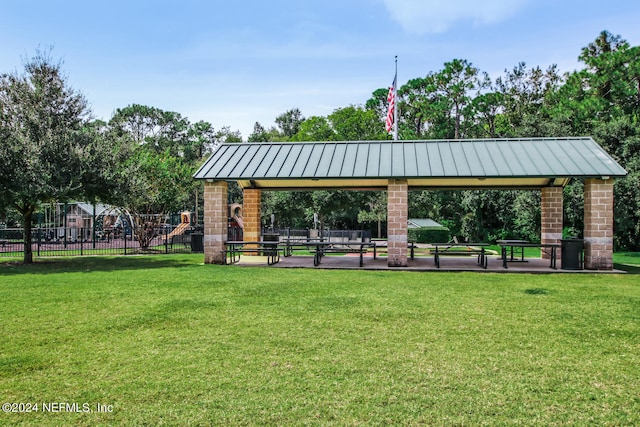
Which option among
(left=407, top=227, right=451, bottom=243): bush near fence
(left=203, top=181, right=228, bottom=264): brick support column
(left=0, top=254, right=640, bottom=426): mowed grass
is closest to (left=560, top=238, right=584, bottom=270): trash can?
(left=0, top=254, right=640, bottom=426): mowed grass

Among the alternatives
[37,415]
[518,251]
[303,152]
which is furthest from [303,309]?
[518,251]

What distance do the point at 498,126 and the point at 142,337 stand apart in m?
42.5

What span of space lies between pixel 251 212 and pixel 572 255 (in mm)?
11462

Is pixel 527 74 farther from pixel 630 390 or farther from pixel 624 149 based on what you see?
pixel 630 390

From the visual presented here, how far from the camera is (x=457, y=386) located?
→ 178 inches

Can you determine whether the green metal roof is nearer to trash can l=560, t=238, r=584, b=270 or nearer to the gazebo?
the gazebo

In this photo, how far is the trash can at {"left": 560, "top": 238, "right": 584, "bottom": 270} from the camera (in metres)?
14.0

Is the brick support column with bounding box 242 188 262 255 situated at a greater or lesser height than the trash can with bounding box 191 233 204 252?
greater

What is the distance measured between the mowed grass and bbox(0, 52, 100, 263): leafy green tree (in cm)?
562

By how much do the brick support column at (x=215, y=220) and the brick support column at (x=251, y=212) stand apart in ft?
10.3

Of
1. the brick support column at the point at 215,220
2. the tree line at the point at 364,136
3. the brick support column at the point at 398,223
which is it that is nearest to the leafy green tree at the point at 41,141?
the tree line at the point at 364,136

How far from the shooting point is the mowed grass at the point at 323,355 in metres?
4.00

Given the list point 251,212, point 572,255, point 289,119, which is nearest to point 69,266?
point 251,212

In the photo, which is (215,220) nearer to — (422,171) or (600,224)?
(422,171)
